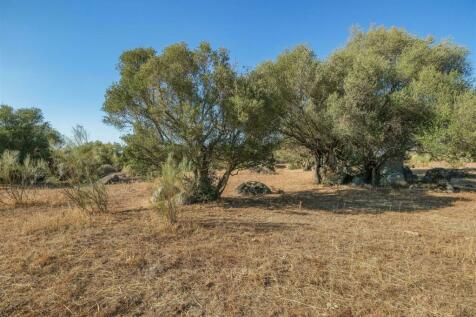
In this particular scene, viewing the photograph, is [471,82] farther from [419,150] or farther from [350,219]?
[350,219]

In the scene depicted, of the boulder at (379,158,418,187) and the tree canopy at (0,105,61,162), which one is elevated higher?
the tree canopy at (0,105,61,162)

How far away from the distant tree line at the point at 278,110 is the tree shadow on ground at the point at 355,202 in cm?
151

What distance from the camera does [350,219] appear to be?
22.8ft

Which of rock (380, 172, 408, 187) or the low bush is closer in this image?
the low bush

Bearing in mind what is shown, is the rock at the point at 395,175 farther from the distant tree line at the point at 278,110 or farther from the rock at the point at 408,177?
the distant tree line at the point at 278,110

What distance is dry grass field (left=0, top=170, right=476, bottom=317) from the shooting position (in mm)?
2924

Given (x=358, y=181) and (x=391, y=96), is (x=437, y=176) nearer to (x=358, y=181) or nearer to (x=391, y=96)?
(x=358, y=181)

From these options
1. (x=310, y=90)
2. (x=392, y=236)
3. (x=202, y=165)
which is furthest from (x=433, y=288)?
(x=310, y=90)

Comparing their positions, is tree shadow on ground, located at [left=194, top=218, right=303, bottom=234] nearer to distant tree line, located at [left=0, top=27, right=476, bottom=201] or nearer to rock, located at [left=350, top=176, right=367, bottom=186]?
distant tree line, located at [left=0, top=27, right=476, bottom=201]

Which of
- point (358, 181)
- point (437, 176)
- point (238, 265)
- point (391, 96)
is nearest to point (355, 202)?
point (391, 96)

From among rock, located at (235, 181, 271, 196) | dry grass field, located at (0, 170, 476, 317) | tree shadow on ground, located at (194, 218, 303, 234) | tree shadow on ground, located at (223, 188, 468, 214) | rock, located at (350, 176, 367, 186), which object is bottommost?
dry grass field, located at (0, 170, 476, 317)

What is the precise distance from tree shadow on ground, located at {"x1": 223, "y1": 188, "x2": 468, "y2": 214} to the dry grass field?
3.68 ft

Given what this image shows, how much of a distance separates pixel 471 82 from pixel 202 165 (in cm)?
1250

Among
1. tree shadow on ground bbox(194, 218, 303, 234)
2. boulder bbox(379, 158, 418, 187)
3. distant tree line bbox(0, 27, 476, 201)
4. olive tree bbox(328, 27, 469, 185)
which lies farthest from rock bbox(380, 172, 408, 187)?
tree shadow on ground bbox(194, 218, 303, 234)
